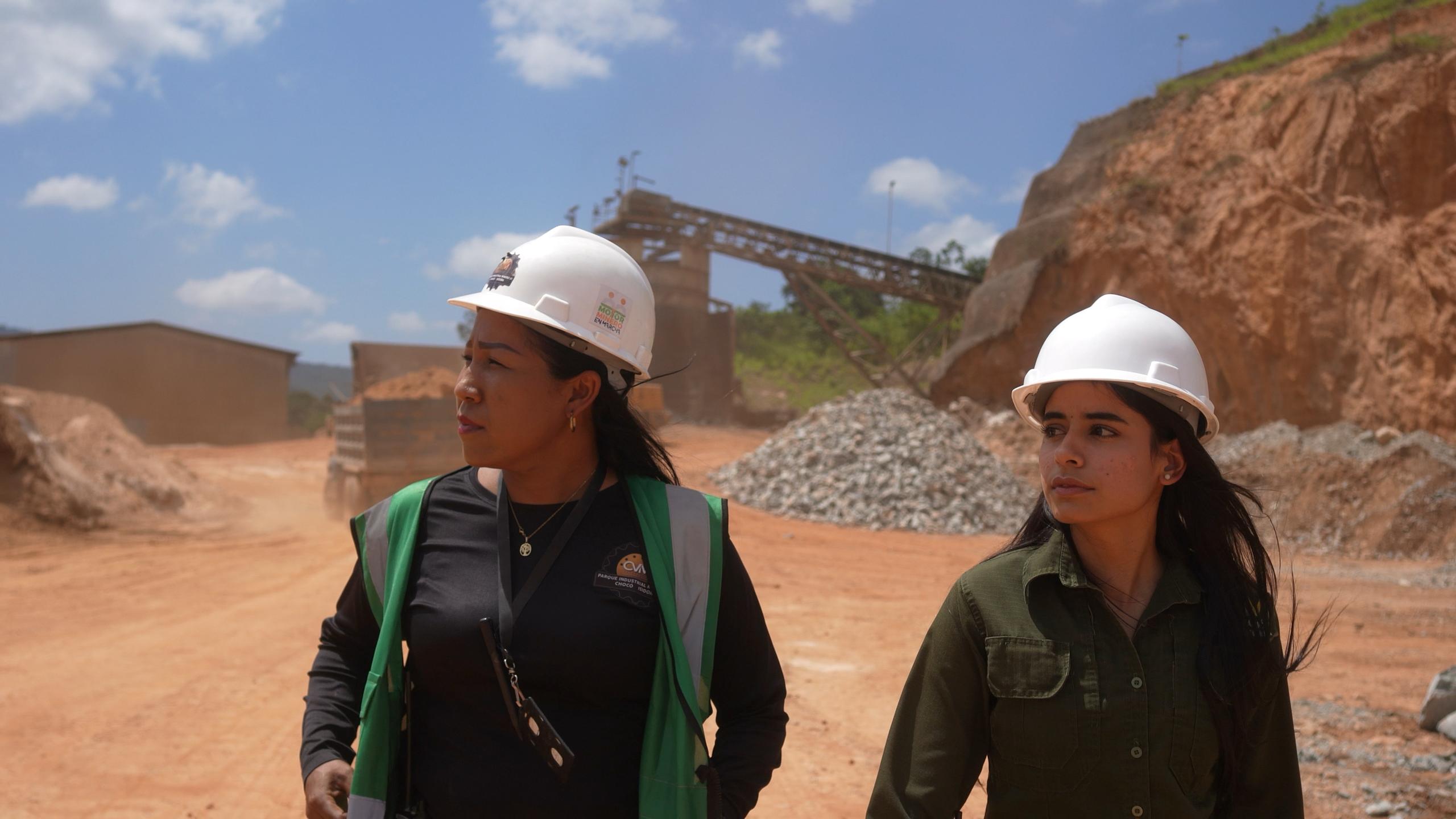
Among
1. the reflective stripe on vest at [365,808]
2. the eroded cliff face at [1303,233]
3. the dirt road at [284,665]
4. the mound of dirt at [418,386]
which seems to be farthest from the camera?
the mound of dirt at [418,386]

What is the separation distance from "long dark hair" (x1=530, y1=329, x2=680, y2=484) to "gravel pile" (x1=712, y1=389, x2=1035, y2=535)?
1210 cm

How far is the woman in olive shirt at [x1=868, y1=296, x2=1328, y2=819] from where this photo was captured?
5.74ft

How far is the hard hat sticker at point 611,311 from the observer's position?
2.07m

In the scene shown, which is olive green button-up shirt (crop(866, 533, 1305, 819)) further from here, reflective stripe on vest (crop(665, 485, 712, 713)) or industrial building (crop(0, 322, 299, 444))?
industrial building (crop(0, 322, 299, 444))

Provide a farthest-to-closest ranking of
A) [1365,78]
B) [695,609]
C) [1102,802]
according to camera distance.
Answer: [1365,78] → [695,609] → [1102,802]

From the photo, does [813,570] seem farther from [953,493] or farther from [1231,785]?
[1231,785]

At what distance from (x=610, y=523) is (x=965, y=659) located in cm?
74

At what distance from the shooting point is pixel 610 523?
1983mm

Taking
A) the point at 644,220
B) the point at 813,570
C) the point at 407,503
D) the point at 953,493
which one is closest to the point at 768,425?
the point at 644,220

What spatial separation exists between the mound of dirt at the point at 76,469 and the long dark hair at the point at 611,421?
42.4 ft

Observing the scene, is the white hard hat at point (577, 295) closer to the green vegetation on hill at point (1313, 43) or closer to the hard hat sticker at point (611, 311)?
the hard hat sticker at point (611, 311)

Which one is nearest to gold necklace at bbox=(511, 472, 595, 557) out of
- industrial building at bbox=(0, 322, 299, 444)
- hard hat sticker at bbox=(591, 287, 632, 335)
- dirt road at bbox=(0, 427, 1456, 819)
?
hard hat sticker at bbox=(591, 287, 632, 335)

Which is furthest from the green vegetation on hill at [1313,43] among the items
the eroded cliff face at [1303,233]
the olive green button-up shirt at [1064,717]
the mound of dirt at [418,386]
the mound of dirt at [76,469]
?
the mound of dirt at [76,469]

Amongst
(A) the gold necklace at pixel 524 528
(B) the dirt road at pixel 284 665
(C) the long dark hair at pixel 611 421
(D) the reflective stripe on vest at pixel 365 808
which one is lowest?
(B) the dirt road at pixel 284 665
